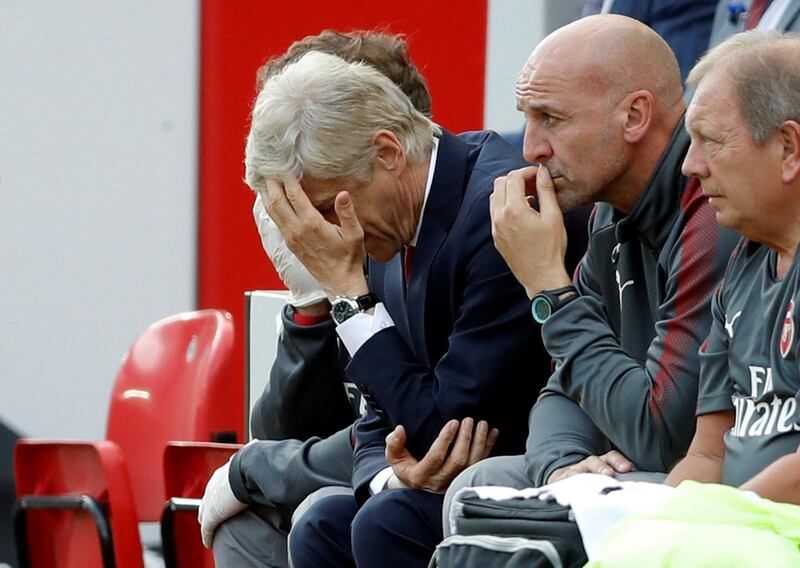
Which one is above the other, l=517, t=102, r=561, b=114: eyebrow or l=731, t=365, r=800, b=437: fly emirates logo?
l=517, t=102, r=561, b=114: eyebrow

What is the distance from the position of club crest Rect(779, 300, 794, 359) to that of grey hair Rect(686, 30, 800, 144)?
8.9 inches

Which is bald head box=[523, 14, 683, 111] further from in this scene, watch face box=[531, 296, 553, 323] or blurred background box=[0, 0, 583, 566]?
blurred background box=[0, 0, 583, 566]

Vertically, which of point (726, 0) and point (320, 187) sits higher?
point (726, 0)

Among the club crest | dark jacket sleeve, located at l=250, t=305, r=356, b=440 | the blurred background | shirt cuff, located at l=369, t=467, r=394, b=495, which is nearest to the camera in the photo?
the club crest

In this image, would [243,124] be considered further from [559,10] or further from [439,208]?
[439,208]

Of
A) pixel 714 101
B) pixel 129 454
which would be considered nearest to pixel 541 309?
pixel 714 101

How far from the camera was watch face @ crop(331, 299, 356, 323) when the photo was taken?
8.33ft

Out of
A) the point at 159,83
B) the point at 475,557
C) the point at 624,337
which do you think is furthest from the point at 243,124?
the point at 475,557

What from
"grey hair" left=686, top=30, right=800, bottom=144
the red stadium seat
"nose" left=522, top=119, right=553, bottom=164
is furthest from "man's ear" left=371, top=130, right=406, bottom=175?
the red stadium seat

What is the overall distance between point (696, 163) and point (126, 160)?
2715 millimetres

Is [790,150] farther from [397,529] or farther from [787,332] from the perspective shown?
[397,529]

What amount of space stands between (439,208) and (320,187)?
0.19 meters

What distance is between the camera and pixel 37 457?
3445 millimetres

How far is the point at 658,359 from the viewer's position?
7.27ft
